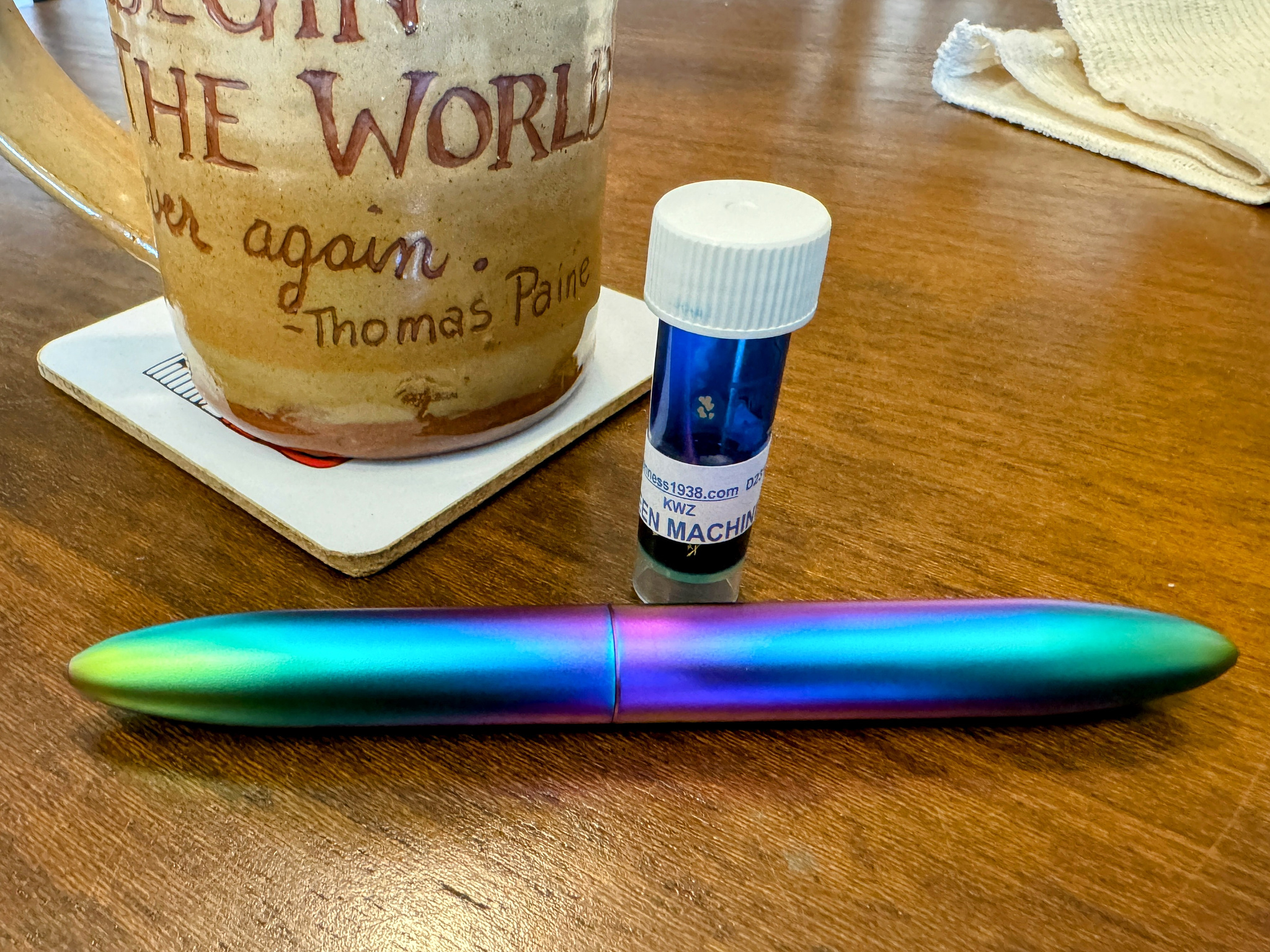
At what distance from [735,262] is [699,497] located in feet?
0.19

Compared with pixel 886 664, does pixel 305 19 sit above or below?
above

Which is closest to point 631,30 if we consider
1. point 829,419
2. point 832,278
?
point 832,278

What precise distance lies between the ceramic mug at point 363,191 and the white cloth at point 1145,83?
16.5 inches

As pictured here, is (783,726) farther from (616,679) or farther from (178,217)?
(178,217)

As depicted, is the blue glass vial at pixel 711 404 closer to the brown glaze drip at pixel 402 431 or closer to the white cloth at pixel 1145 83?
the brown glaze drip at pixel 402 431

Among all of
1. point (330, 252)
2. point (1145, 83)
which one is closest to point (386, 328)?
point (330, 252)

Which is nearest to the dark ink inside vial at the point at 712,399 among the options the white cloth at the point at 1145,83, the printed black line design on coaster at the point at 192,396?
the printed black line design on coaster at the point at 192,396

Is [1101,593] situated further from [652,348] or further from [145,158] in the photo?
[145,158]

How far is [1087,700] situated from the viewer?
8.7 inches

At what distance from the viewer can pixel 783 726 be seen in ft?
0.73

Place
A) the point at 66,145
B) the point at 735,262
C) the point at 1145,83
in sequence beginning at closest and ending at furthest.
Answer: the point at 735,262
the point at 66,145
the point at 1145,83

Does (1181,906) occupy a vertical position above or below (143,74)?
below

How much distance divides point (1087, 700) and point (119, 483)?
0.27 m

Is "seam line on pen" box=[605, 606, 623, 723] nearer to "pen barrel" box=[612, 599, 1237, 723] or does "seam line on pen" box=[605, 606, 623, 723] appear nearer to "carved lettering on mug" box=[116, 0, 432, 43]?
"pen barrel" box=[612, 599, 1237, 723]
